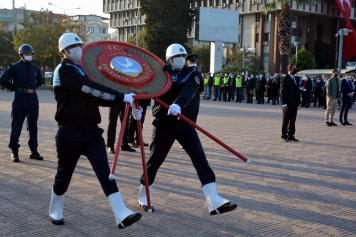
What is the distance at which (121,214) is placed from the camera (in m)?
4.53

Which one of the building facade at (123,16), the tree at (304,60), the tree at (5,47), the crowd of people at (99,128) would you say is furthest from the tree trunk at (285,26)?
the building facade at (123,16)

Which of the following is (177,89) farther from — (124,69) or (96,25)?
(96,25)

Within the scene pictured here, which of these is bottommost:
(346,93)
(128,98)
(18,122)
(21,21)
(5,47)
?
(18,122)

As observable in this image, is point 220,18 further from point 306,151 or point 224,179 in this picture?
point 224,179

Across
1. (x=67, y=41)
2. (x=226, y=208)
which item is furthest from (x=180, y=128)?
(x=67, y=41)

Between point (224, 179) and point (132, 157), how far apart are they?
2.41 metres

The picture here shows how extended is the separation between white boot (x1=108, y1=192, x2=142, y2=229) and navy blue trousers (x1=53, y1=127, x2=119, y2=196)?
0.26 feet

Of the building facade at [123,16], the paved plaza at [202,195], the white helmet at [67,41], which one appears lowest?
the paved plaza at [202,195]

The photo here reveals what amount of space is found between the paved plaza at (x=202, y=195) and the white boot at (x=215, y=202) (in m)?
0.16

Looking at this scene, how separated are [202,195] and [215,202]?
3.91ft

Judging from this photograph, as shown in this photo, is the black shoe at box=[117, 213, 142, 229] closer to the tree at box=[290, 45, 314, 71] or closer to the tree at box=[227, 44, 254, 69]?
the tree at box=[290, 45, 314, 71]

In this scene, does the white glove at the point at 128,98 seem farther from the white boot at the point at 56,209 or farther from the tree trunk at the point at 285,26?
the tree trunk at the point at 285,26

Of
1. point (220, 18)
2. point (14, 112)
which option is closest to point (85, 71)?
point (14, 112)

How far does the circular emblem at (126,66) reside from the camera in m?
5.20
